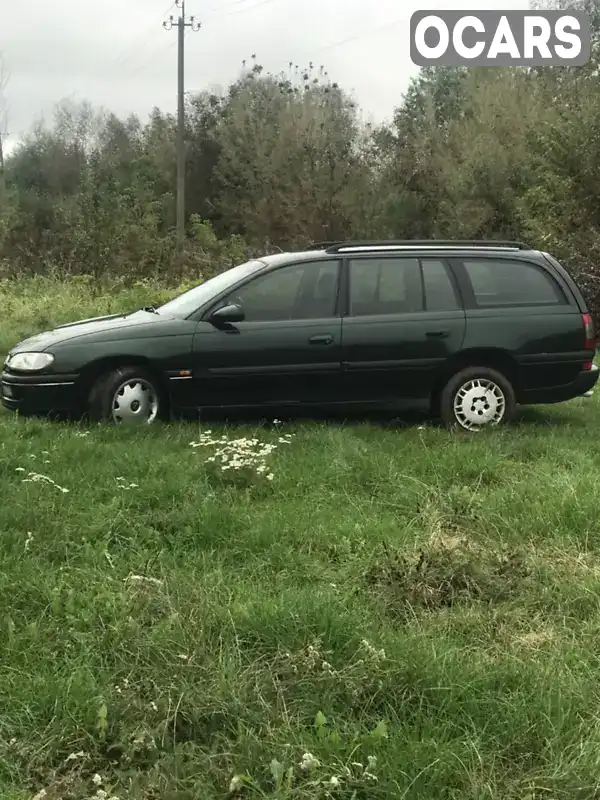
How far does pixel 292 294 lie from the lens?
674 cm

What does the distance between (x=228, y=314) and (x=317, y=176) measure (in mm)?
23162

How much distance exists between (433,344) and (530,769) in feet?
15.2

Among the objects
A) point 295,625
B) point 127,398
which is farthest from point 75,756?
point 127,398

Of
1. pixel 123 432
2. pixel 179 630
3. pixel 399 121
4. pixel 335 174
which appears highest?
pixel 399 121

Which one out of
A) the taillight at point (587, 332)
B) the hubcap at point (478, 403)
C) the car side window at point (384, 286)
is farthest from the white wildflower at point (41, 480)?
the taillight at point (587, 332)

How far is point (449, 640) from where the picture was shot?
320 cm

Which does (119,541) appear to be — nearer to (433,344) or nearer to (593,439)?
(433,344)

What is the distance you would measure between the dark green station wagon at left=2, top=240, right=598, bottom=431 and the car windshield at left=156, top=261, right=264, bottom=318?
0.02 metres

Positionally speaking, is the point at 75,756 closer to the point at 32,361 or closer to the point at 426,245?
the point at 32,361

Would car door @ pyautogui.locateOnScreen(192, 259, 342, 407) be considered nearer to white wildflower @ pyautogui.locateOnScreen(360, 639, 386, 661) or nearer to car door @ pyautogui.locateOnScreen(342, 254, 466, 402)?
car door @ pyautogui.locateOnScreen(342, 254, 466, 402)

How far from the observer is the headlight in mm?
6293

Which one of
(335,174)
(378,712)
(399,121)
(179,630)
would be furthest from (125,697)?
(399,121)

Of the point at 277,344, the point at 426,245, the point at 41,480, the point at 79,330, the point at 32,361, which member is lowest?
the point at 41,480

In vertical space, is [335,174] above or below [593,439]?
above
